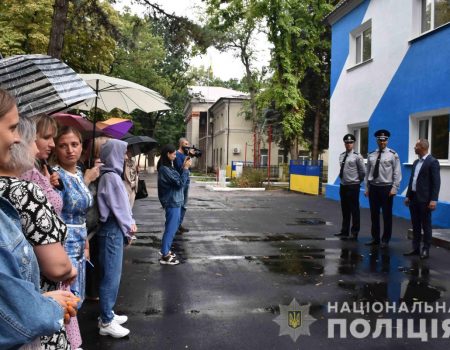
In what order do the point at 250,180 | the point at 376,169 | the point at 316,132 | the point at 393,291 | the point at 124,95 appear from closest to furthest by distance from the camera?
the point at 393,291 < the point at 124,95 < the point at 376,169 < the point at 250,180 < the point at 316,132

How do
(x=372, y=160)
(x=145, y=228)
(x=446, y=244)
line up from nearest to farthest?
(x=446, y=244)
(x=372, y=160)
(x=145, y=228)

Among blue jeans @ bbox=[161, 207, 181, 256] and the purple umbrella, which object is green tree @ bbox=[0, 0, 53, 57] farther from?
blue jeans @ bbox=[161, 207, 181, 256]

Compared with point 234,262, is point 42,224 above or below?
above

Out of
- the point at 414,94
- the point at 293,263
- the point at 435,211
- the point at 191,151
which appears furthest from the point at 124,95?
the point at 414,94

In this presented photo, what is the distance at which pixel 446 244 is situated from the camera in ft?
25.5

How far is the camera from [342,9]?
1605 cm

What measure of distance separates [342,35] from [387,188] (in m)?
10.1

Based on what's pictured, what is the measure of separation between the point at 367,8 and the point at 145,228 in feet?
34.0

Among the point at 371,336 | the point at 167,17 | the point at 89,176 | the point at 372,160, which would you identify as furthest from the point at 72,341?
the point at 167,17

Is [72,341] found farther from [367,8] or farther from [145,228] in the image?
[367,8]

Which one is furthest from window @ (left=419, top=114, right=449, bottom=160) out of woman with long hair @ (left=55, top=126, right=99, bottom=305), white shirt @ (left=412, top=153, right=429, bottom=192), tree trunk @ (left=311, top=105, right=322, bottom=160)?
tree trunk @ (left=311, top=105, right=322, bottom=160)

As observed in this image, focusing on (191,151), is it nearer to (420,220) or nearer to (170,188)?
(170,188)

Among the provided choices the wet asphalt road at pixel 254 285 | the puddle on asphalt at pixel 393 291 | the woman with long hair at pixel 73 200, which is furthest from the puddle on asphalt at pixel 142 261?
the woman with long hair at pixel 73 200

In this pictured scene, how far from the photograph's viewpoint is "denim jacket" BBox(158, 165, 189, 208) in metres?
6.44
